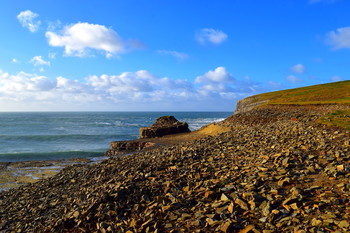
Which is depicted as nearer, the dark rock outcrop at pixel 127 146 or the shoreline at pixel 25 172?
the shoreline at pixel 25 172

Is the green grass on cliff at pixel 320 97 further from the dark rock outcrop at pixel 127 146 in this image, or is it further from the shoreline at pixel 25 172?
the shoreline at pixel 25 172

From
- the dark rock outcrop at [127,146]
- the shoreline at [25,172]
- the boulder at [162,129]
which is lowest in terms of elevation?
the shoreline at [25,172]

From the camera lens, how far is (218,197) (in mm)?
8891

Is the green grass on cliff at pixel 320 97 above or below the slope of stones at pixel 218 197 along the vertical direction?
above

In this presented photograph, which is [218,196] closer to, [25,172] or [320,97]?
[25,172]

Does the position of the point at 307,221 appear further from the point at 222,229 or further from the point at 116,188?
the point at 116,188

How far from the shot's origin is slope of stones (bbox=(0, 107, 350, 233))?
283 inches

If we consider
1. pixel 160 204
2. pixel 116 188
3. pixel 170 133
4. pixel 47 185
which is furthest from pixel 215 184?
pixel 170 133

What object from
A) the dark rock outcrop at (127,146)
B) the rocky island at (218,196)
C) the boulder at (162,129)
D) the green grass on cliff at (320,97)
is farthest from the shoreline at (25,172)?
the green grass on cliff at (320,97)

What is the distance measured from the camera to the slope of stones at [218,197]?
7.20 m

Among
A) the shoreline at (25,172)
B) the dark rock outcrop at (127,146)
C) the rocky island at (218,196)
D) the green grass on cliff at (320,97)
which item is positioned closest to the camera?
the rocky island at (218,196)

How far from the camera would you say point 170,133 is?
41.5 meters

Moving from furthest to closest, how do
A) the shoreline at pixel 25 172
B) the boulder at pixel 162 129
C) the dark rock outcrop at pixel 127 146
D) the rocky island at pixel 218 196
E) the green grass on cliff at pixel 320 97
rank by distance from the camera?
the green grass on cliff at pixel 320 97
the boulder at pixel 162 129
the dark rock outcrop at pixel 127 146
the shoreline at pixel 25 172
the rocky island at pixel 218 196

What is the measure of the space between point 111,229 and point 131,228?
72 centimetres
